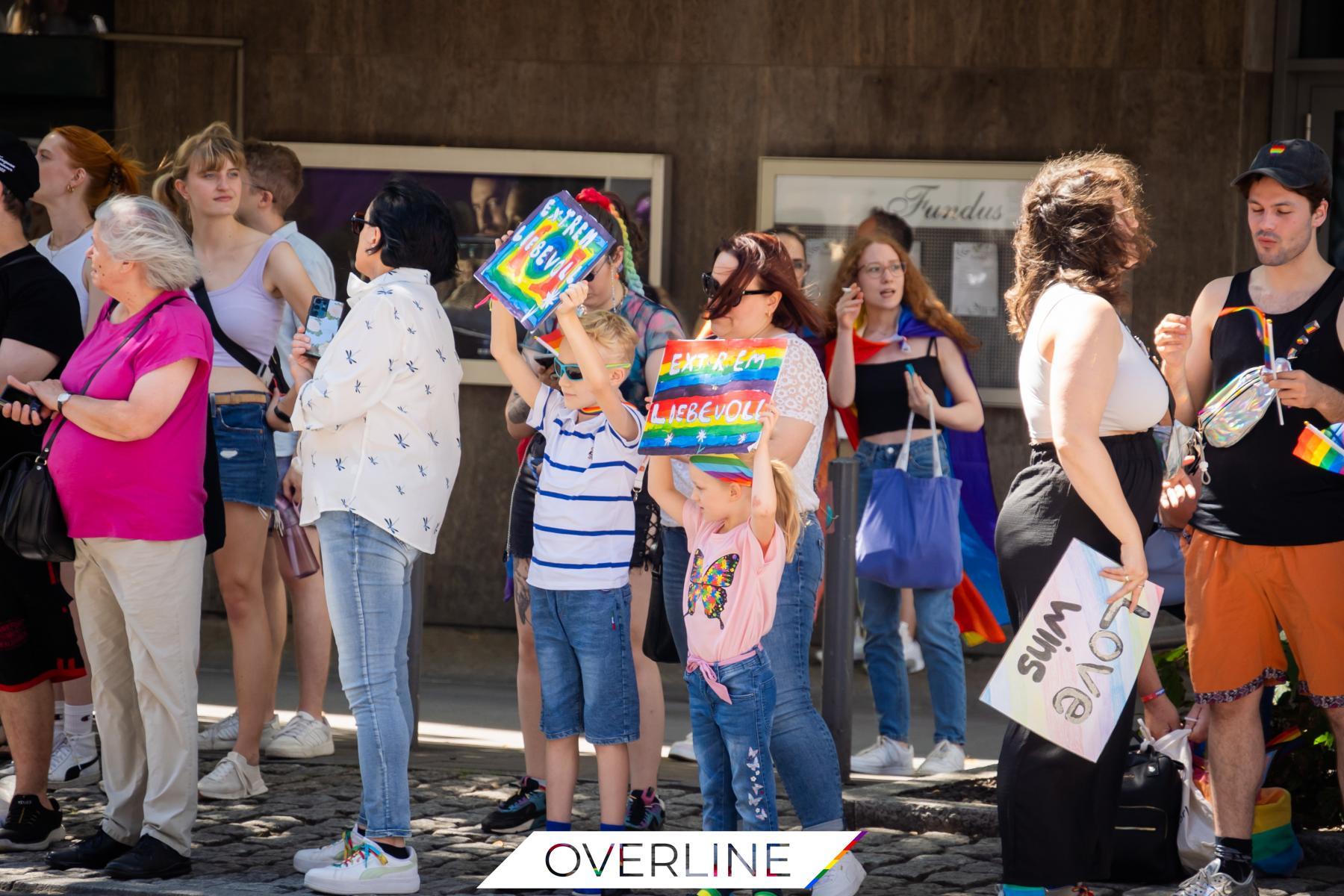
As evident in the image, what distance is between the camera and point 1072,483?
14.2 ft

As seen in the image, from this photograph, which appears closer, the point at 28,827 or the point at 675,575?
the point at 675,575

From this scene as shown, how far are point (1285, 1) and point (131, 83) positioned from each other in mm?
5648

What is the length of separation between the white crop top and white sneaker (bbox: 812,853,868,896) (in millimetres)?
1255

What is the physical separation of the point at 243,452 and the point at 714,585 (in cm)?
214

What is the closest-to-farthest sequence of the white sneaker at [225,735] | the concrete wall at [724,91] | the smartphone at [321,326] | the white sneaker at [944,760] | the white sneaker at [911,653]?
1. the smartphone at [321,326]
2. the white sneaker at [944,760]
3. the white sneaker at [225,735]
4. the concrete wall at [724,91]
5. the white sneaker at [911,653]

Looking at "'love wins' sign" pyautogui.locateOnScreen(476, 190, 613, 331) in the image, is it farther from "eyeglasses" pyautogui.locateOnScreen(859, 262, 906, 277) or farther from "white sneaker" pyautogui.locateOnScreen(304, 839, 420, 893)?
"eyeglasses" pyautogui.locateOnScreen(859, 262, 906, 277)

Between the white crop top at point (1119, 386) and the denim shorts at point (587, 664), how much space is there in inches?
49.8

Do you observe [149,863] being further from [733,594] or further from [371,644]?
[733,594]

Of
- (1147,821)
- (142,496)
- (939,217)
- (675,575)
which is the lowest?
(1147,821)

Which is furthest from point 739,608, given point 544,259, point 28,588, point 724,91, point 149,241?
point 724,91

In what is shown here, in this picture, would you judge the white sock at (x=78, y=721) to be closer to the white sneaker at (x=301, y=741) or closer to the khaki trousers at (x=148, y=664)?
the white sneaker at (x=301, y=741)

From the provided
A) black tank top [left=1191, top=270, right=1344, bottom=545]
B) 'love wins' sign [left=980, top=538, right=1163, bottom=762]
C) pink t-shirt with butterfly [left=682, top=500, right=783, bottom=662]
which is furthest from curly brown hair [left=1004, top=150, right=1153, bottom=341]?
pink t-shirt with butterfly [left=682, top=500, right=783, bottom=662]

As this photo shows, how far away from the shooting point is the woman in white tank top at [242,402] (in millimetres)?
5949

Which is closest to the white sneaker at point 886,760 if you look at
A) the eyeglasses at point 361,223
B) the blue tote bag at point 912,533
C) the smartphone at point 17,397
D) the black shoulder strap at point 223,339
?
the blue tote bag at point 912,533
